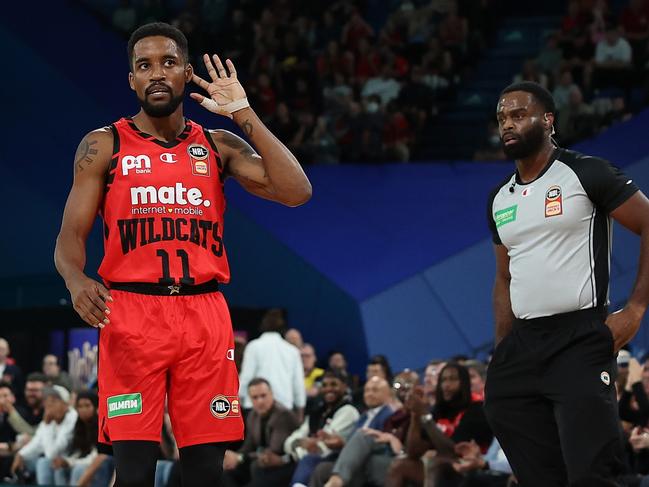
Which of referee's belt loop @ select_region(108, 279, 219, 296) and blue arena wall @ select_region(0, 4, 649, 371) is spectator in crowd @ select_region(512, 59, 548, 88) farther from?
referee's belt loop @ select_region(108, 279, 219, 296)

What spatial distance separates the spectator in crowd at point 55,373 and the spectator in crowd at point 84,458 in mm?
1748

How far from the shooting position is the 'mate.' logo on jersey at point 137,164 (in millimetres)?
4789

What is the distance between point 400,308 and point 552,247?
33.6ft

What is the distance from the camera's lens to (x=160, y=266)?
15.6 feet

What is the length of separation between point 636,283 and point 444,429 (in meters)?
4.80

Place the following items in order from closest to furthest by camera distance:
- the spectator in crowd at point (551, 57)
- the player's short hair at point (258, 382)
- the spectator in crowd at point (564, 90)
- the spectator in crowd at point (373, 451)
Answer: the spectator in crowd at point (373, 451) → the player's short hair at point (258, 382) → the spectator in crowd at point (564, 90) → the spectator in crowd at point (551, 57)

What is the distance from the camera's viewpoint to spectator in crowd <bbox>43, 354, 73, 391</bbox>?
1398 centimetres

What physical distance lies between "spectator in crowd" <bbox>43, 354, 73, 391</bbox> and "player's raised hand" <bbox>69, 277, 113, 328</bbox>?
31.4 ft

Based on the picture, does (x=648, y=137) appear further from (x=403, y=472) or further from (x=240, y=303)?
(x=403, y=472)

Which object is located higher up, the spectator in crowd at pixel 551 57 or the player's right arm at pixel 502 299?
the spectator in crowd at pixel 551 57

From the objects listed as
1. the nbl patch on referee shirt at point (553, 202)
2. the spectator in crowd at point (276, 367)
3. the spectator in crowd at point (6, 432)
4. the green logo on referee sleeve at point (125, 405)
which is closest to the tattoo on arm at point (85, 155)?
the green logo on referee sleeve at point (125, 405)

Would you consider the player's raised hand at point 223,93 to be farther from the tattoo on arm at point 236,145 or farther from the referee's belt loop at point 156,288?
the referee's belt loop at point 156,288

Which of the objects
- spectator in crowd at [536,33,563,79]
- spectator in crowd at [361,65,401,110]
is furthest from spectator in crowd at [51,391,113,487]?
spectator in crowd at [536,33,563,79]

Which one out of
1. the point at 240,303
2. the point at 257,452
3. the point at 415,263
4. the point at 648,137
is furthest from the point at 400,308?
the point at 257,452
